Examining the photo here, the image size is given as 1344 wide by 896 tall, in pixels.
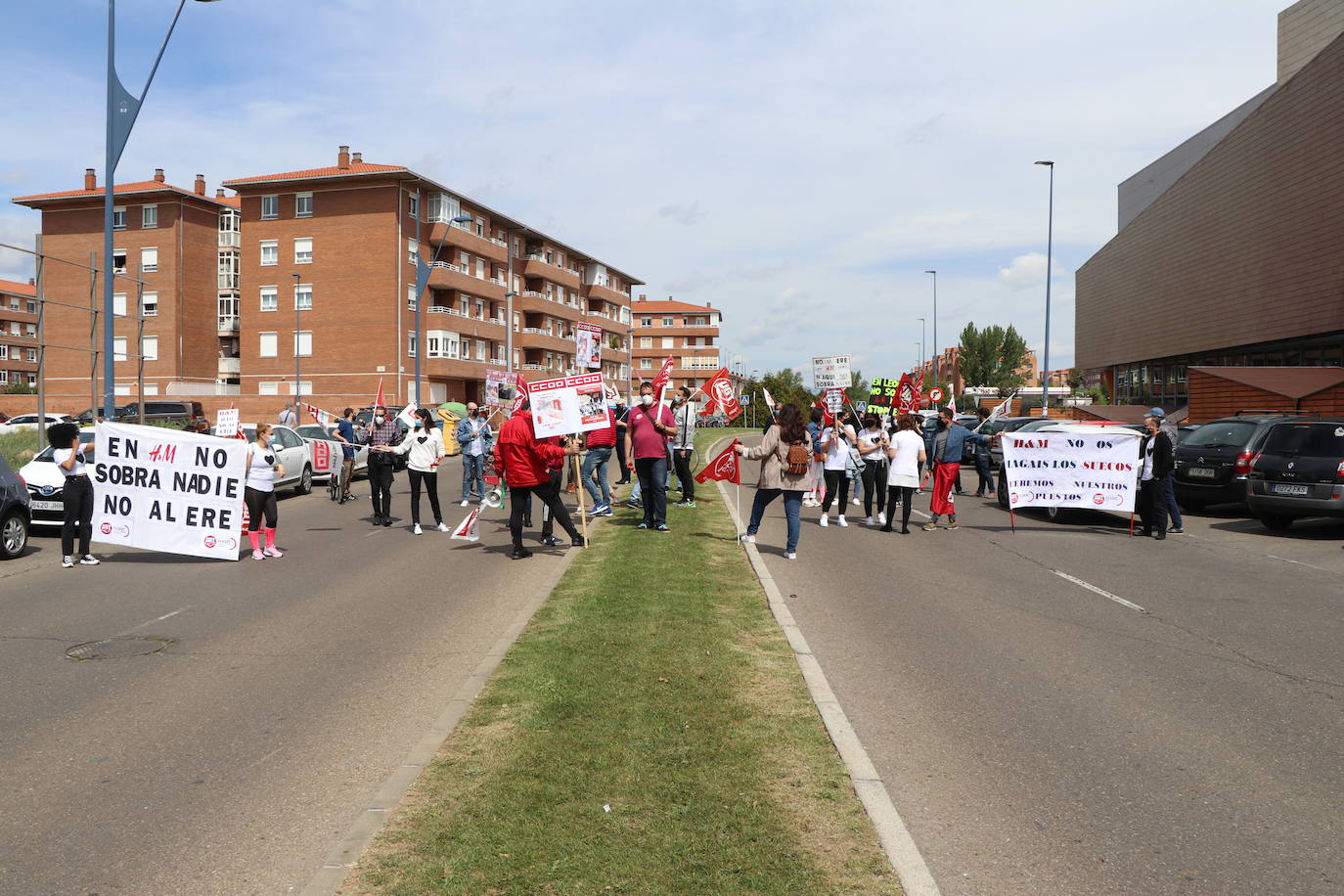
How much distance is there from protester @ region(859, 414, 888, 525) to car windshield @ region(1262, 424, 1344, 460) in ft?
19.4

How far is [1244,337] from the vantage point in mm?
40375

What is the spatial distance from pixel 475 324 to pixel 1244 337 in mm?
42670

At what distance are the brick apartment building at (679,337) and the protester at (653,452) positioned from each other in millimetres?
109259

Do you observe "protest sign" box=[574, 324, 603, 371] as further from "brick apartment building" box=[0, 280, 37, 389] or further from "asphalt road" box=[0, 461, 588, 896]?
"brick apartment building" box=[0, 280, 37, 389]

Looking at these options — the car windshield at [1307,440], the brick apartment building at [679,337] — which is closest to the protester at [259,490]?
the car windshield at [1307,440]

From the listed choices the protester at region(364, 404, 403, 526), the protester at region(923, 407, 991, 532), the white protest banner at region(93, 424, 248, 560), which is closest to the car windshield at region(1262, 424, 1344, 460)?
the protester at region(923, 407, 991, 532)

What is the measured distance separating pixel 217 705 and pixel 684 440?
11495 millimetres

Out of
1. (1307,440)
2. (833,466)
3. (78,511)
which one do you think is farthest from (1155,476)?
(78,511)

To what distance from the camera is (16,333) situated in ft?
346

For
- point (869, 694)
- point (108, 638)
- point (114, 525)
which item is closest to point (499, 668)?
point (869, 694)

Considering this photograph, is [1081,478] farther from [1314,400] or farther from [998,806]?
[1314,400]

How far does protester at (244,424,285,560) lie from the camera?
41.0 ft

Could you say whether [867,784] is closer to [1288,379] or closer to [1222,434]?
[1222,434]

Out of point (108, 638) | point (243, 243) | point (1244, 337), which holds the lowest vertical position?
point (108, 638)
